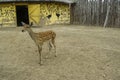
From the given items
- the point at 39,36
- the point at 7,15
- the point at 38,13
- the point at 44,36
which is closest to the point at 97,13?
the point at 38,13

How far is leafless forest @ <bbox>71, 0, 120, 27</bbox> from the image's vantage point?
2031 cm

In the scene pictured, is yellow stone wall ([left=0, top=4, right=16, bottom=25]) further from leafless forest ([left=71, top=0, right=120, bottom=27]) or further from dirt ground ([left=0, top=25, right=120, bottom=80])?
dirt ground ([left=0, top=25, right=120, bottom=80])

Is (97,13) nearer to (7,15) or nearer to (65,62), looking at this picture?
(7,15)

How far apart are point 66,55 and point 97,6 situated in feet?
43.7


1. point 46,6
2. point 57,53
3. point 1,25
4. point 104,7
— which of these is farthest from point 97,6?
point 57,53

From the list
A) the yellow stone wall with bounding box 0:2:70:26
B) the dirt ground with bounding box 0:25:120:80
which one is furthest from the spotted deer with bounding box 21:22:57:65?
the yellow stone wall with bounding box 0:2:70:26

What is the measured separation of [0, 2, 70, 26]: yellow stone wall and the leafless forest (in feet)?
4.60

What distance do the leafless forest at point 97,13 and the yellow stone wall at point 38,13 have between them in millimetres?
1401

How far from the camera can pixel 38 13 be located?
891 inches

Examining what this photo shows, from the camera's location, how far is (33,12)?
22578mm

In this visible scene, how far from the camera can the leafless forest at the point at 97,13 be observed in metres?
20.3

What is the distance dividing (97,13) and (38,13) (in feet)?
17.8

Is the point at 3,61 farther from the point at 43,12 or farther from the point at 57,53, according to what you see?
the point at 43,12

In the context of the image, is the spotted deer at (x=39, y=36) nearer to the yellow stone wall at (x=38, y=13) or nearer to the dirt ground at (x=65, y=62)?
the dirt ground at (x=65, y=62)
